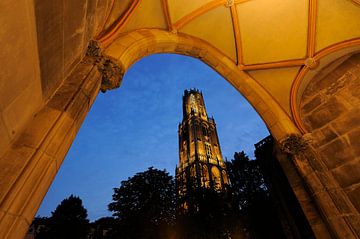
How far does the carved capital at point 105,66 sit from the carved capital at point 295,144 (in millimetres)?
3579

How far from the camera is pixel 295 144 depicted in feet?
14.0

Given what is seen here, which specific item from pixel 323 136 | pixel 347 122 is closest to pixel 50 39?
pixel 323 136

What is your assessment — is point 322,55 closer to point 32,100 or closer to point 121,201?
point 32,100

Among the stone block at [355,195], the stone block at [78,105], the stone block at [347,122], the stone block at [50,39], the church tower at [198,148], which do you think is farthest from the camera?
the church tower at [198,148]

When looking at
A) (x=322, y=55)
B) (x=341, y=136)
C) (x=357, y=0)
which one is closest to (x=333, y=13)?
(x=357, y=0)

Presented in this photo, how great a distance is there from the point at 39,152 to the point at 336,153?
5.05 meters

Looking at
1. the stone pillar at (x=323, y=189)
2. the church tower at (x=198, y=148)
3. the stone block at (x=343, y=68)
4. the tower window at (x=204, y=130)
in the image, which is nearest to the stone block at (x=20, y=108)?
the stone pillar at (x=323, y=189)

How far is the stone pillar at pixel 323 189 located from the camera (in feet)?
11.1

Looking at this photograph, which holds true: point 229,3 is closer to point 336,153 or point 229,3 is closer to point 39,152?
point 336,153

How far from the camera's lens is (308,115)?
4953 millimetres

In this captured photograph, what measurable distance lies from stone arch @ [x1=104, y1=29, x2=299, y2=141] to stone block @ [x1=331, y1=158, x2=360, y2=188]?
108 centimetres

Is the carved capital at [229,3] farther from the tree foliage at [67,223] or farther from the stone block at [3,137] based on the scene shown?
the tree foliage at [67,223]

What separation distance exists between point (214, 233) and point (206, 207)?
1.90m

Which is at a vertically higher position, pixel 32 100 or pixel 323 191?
pixel 323 191
